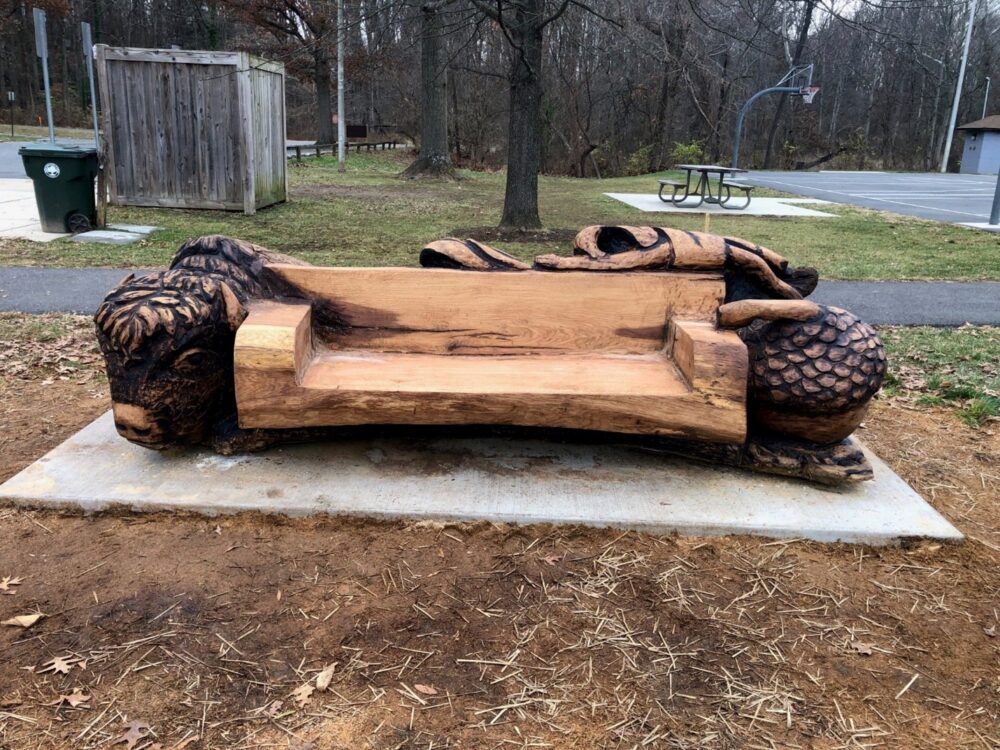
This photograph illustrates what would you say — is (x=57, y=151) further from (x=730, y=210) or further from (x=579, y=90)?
(x=579, y=90)

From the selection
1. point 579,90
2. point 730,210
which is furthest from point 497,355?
point 579,90

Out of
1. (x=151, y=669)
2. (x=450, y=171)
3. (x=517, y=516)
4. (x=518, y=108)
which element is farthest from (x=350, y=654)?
(x=450, y=171)

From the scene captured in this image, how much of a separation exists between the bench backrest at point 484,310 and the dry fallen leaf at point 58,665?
154cm

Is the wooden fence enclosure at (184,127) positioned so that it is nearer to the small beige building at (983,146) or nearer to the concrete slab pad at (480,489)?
the concrete slab pad at (480,489)

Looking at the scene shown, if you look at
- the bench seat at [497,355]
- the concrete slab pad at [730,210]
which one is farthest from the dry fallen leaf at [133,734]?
the concrete slab pad at [730,210]

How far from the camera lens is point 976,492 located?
326cm

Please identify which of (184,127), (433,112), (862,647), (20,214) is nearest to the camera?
(862,647)

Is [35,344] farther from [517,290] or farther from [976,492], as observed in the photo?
[976,492]

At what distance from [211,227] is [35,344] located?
5.46 metres

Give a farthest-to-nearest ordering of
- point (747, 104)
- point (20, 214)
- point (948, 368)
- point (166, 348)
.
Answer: point (747, 104), point (20, 214), point (948, 368), point (166, 348)

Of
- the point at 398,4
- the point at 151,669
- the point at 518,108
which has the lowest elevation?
the point at 151,669

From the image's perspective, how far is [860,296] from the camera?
7.27m

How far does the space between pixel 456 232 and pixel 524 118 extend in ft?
5.48

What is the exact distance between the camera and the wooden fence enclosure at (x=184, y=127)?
34.8ft
